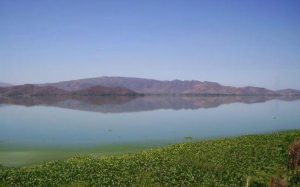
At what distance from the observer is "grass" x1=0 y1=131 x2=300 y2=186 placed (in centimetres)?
2230

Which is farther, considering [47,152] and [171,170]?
[47,152]

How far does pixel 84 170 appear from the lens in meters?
24.9

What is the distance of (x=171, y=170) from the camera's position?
24734 millimetres

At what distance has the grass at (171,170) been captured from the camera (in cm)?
2230

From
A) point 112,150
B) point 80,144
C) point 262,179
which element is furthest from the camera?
point 80,144

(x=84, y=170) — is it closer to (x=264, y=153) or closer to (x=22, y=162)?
(x=22, y=162)

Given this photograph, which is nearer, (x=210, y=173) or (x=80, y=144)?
(x=210, y=173)

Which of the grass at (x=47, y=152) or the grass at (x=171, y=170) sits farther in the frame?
the grass at (x=47, y=152)

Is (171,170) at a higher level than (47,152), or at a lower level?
lower

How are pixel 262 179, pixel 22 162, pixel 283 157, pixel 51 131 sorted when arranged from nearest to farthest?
pixel 262 179
pixel 283 157
pixel 22 162
pixel 51 131

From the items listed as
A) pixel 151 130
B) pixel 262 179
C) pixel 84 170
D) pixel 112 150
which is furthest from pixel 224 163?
pixel 151 130

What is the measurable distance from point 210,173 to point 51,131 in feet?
116

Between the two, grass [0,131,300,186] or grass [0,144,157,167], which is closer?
grass [0,131,300,186]

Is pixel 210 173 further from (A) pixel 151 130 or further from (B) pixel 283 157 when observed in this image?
(A) pixel 151 130
